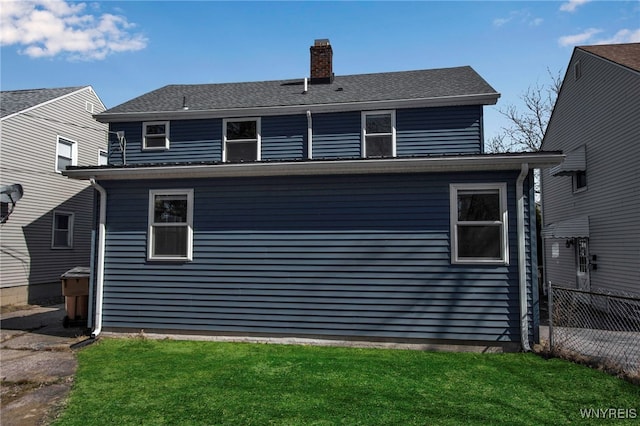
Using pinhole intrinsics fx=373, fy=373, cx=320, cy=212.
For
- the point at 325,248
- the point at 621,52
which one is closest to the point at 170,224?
the point at 325,248

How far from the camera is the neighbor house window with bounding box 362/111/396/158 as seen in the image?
1119 centimetres

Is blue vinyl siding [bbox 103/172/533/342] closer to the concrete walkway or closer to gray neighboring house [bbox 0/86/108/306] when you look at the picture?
the concrete walkway

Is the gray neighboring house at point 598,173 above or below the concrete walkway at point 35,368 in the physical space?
above

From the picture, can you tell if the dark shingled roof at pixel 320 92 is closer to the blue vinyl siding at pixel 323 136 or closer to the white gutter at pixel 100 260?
the blue vinyl siding at pixel 323 136

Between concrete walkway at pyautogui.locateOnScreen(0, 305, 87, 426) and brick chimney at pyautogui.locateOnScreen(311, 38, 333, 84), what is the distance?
1040 cm

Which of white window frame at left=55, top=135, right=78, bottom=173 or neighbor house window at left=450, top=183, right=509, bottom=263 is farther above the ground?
white window frame at left=55, top=135, right=78, bottom=173

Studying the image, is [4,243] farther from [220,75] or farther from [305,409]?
[305,409]

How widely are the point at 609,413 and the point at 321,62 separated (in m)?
12.5

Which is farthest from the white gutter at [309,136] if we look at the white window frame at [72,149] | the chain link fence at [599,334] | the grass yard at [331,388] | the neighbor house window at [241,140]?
the white window frame at [72,149]

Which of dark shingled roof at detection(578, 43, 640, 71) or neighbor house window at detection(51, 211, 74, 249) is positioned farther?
neighbor house window at detection(51, 211, 74, 249)

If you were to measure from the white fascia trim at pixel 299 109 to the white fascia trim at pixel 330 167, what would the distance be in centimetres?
500

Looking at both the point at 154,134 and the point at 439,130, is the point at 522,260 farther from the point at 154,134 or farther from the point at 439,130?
the point at 154,134

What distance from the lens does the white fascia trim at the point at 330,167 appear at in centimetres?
619

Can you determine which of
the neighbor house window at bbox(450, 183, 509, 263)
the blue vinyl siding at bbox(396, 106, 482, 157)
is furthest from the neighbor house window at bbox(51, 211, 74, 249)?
the neighbor house window at bbox(450, 183, 509, 263)
